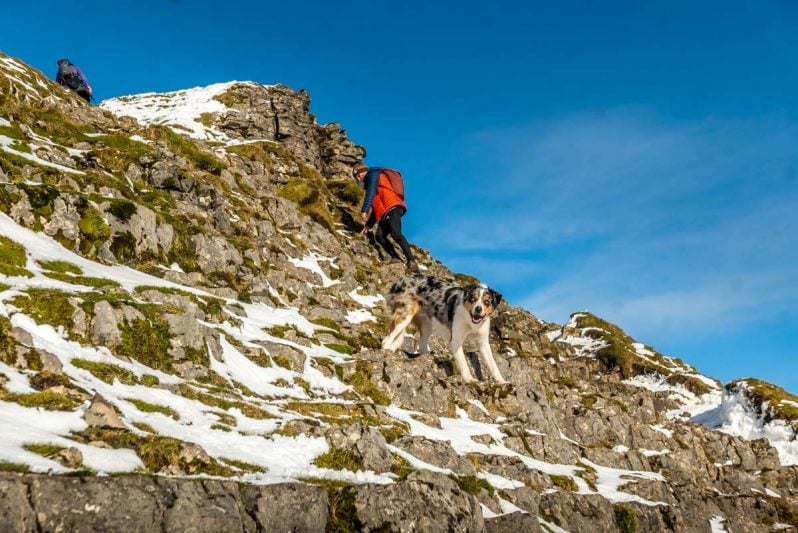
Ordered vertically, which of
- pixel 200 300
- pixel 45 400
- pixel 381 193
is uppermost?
pixel 381 193

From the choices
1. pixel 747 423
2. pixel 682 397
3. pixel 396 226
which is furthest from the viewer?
pixel 682 397

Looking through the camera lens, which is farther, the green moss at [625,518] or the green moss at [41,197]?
the green moss at [41,197]

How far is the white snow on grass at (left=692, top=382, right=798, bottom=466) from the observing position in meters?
42.4

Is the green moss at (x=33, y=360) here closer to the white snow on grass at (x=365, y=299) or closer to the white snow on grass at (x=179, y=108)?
the white snow on grass at (x=365, y=299)

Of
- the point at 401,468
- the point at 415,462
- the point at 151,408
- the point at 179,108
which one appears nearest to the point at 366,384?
the point at 415,462

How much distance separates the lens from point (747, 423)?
48.3 metres

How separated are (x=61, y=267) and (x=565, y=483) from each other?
A: 54.2 feet

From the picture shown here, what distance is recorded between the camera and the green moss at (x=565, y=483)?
1539 cm

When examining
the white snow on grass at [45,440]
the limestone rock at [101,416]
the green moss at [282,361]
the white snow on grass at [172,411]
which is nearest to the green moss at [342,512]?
the white snow on grass at [172,411]

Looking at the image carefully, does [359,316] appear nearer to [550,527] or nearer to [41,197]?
[41,197]

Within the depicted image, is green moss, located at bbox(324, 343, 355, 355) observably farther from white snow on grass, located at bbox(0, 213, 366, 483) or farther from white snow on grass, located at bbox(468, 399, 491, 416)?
white snow on grass, located at bbox(468, 399, 491, 416)

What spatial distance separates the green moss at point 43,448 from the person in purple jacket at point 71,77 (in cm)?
4817

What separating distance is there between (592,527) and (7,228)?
19.7m

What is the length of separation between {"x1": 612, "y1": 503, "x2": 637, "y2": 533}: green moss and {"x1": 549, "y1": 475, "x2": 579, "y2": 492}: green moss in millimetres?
1321
